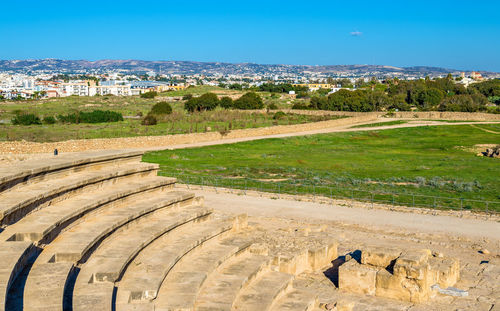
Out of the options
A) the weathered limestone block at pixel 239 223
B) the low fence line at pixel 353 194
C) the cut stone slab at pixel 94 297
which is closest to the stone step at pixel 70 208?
the cut stone slab at pixel 94 297

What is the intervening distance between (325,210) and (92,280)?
13.9 m

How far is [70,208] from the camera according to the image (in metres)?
12.1

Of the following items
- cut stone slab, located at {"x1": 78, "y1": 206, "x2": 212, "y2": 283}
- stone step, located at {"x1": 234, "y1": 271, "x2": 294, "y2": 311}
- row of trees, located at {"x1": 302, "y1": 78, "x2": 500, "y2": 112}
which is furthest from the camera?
row of trees, located at {"x1": 302, "y1": 78, "x2": 500, "y2": 112}

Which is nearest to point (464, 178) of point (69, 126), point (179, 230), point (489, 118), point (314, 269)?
point (314, 269)

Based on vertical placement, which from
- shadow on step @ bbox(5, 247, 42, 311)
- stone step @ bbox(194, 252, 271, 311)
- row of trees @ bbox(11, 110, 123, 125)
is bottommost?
row of trees @ bbox(11, 110, 123, 125)

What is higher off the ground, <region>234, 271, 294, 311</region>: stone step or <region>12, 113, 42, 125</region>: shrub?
<region>234, 271, 294, 311</region>: stone step

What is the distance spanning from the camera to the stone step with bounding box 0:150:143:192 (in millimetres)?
11987

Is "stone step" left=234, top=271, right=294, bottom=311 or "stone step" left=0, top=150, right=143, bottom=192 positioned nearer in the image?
"stone step" left=234, top=271, right=294, bottom=311

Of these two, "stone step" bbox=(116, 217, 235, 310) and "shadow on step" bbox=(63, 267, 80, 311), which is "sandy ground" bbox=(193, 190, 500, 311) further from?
"shadow on step" bbox=(63, 267, 80, 311)

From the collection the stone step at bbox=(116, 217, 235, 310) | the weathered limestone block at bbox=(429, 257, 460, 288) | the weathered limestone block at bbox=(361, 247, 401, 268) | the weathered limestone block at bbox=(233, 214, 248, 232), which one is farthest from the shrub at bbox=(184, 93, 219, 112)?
the weathered limestone block at bbox=(429, 257, 460, 288)

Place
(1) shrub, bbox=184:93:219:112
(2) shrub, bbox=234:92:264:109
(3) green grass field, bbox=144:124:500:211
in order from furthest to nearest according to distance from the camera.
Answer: (2) shrub, bbox=234:92:264:109, (1) shrub, bbox=184:93:219:112, (3) green grass field, bbox=144:124:500:211

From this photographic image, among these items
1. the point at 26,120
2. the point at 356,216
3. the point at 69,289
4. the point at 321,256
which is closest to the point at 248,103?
the point at 26,120

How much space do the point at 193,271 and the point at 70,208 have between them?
122 inches

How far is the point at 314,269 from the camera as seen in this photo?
14.7 metres
